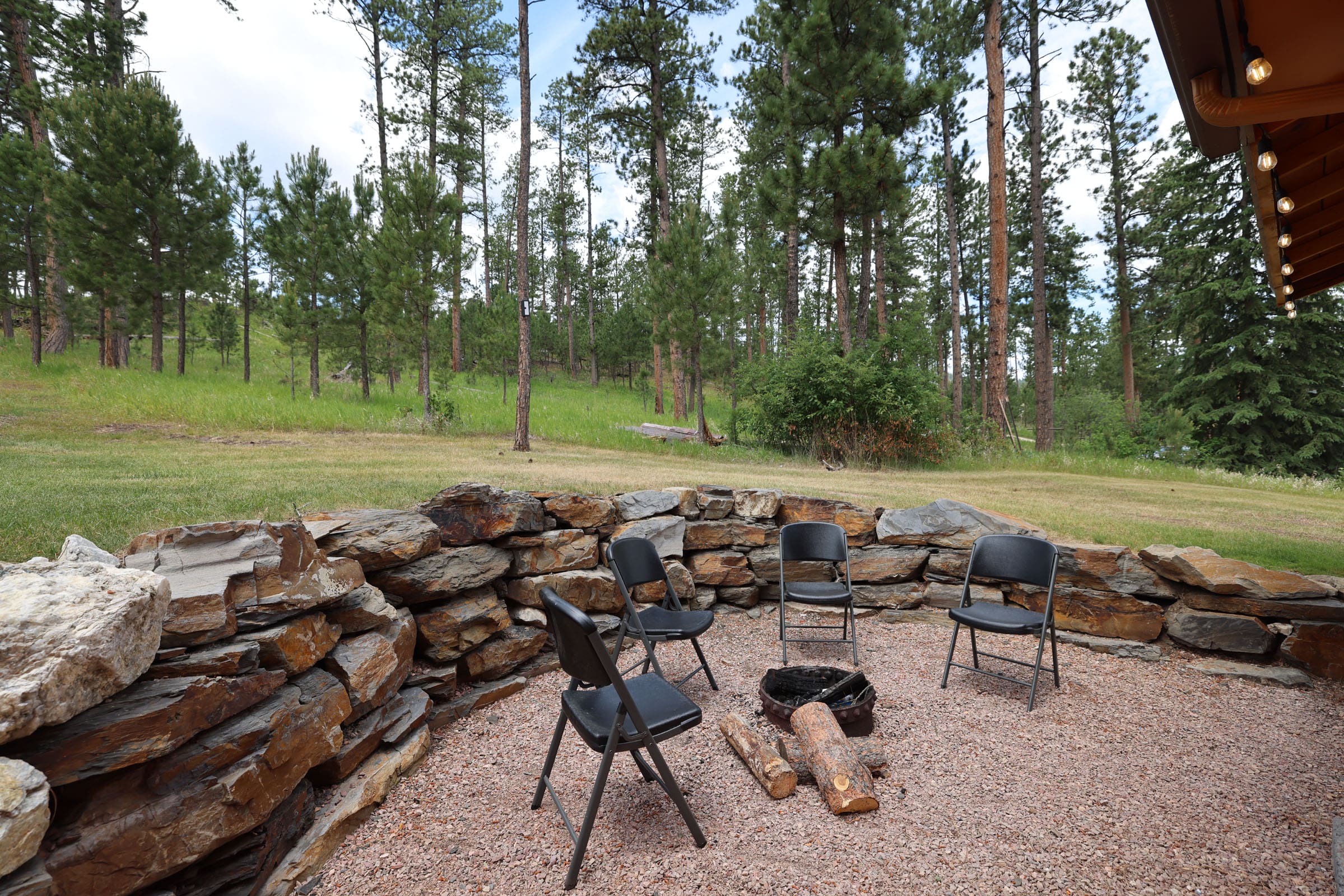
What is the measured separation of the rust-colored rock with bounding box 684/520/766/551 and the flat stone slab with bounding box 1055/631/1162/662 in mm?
2387

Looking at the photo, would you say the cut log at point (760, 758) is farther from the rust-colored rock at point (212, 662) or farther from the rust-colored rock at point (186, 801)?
the rust-colored rock at point (212, 662)

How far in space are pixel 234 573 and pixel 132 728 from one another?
746 mm

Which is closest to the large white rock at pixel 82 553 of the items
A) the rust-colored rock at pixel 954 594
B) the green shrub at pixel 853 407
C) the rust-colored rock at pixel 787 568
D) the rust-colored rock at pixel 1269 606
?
the rust-colored rock at pixel 787 568

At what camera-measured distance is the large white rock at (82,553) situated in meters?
2.09

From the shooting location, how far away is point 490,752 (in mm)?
2924

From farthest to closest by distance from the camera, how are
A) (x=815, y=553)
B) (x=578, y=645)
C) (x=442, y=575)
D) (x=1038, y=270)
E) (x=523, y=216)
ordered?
(x=1038, y=270) → (x=523, y=216) → (x=815, y=553) → (x=442, y=575) → (x=578, y=645)

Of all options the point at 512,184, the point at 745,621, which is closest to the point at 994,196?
the point at 745,621

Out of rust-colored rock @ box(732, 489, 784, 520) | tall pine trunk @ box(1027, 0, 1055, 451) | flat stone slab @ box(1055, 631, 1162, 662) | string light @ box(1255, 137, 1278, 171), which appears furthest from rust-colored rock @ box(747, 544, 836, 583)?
tall pine trunk @ box(1027, 0, 1055, 451)

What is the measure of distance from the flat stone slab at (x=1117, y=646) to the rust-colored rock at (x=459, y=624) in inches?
159

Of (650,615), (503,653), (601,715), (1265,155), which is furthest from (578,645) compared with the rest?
(1265,155)

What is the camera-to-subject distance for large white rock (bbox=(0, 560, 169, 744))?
143 cm

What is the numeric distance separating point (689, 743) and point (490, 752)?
1100 mm

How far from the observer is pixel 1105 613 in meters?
4.18

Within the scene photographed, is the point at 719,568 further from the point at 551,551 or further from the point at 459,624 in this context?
the point at 459,624
